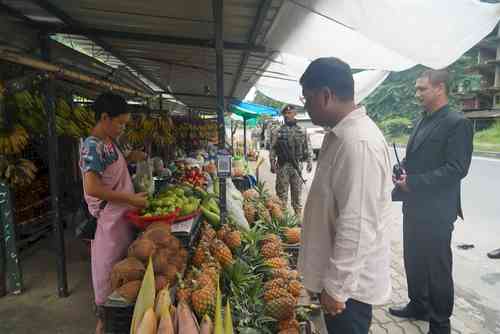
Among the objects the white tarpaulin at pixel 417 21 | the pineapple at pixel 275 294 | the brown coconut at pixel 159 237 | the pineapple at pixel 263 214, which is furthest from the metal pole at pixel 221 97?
the brown coconut at pixel 159 237

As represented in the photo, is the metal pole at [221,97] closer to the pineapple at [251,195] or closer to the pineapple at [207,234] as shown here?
the pineapple at [207,234]

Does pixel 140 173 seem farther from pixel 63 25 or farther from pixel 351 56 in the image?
pixel 351 56

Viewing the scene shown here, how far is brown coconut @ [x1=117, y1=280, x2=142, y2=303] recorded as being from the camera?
1702 mm

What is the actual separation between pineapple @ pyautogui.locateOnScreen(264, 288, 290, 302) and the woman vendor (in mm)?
1177

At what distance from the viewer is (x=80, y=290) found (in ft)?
11.6

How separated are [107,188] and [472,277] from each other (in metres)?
4.67

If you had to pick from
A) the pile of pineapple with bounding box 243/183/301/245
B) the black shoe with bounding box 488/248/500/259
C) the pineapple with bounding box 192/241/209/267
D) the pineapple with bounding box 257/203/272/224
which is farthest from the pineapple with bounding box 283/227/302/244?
the black shoe with bounding box 488/248/500/259

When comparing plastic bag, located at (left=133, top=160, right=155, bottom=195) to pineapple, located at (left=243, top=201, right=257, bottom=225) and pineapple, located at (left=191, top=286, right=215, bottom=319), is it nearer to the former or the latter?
pineapple, located at (left=191, top=286, right=215, bottom=319)

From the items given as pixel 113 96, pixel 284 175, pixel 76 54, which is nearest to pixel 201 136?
pixel 284 175

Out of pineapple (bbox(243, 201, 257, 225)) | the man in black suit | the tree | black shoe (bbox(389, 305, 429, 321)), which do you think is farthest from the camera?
the tree

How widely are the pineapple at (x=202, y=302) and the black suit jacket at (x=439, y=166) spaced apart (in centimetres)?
196

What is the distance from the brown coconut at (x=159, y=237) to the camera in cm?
199

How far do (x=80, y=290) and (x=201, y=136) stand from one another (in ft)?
19.0

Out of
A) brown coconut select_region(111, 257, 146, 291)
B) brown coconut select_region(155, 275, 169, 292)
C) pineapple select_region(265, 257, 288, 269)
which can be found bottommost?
pineapple select_region(265, 257, 288, 269)
